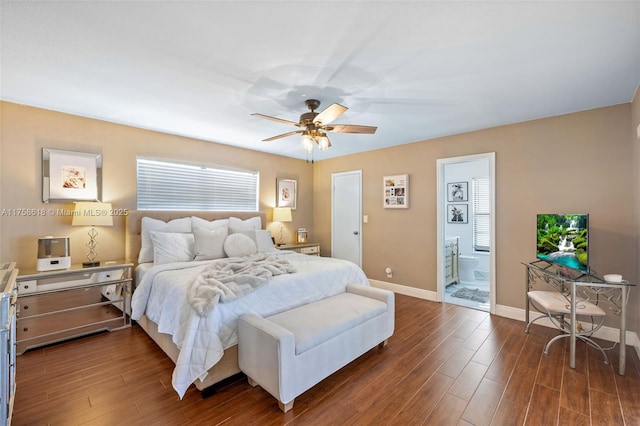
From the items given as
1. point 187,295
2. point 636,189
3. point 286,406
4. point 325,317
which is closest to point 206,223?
point 187,295

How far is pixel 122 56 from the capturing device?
1996mm

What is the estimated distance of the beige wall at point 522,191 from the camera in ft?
9.21

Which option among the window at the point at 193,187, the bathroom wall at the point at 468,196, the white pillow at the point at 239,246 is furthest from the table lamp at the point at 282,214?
the bathroom wall at the point at 468,196

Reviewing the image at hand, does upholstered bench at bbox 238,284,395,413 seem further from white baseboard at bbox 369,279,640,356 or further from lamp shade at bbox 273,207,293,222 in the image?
lamp shade at bbox 273,207,293,222

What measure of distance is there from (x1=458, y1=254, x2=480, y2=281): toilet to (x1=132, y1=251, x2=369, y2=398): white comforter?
3166 mm

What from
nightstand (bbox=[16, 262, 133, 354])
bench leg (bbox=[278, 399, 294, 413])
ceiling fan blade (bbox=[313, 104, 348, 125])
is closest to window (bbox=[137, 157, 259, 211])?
nightstand (bbox=[16, 262, 133, 354])

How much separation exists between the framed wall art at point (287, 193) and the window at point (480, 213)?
369cm

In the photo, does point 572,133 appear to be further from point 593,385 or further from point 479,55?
point 593,385

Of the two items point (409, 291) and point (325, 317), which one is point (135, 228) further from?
point (409, 291)

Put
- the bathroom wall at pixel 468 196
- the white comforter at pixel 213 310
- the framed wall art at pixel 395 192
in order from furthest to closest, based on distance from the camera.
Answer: the bathroom wall at pixel 468 196
the framed wall art at pixel 395 192
the white comforter at pixel 213 310

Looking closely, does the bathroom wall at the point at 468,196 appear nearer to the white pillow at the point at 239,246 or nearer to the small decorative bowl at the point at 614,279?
the small decorative bowl at the point at 614,279

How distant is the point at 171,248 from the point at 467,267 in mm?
5186

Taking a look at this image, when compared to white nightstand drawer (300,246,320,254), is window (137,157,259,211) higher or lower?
higher

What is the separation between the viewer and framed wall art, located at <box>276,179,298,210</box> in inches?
206
